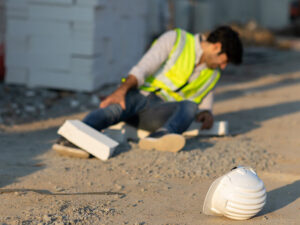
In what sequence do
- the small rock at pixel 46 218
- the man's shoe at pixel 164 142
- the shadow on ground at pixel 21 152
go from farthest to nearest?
the man's shoe at pixel 164 142
the shadow on ground at pixel 21 152
the small rock at pixel 46 218

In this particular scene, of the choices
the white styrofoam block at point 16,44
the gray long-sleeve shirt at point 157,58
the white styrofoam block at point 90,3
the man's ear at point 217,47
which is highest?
the white styrofoam block at point 90,3

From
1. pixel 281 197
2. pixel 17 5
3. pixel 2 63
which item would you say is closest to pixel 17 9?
pixel 17 5

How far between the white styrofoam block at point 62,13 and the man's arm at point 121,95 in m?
2.06

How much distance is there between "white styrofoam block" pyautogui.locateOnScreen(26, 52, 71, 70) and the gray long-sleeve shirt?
80.8 inches

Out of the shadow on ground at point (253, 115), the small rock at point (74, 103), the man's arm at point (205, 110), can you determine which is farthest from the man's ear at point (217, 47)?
the small rock at point (74, 103)

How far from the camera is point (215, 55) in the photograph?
3980 mm

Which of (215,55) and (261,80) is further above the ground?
(215,55)

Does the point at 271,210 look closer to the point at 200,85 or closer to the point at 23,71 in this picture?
the point at 200,85

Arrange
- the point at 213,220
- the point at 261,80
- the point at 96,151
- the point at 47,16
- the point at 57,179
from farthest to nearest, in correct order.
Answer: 1. the point at 261,80
2. the point at 47,16
3. the point at 96,151
4. the point at 57,179
5. the point at 213,220

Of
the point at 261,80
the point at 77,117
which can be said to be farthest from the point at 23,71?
the point at 261,80

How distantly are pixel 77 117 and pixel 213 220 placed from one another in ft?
9.03

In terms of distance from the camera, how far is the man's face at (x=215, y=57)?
394 cm

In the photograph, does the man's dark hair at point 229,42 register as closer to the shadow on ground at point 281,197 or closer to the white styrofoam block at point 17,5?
the shadow on ground at point 281,197

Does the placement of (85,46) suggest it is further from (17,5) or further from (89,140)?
(89,140)
